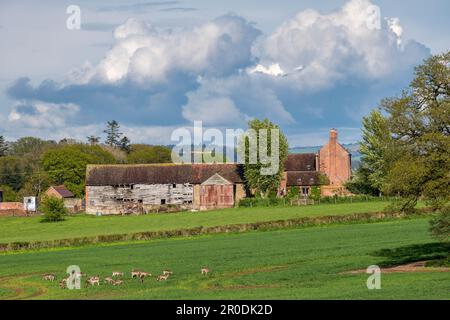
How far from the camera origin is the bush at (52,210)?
104 meters

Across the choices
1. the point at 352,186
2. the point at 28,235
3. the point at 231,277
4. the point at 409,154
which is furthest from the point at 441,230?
the point at 352,186

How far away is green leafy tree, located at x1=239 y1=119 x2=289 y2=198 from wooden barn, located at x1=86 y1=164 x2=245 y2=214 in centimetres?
312

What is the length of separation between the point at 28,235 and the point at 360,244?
4038 cm

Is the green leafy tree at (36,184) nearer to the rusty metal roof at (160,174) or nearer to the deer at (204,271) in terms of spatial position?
the rusty metal roof at (160,174)

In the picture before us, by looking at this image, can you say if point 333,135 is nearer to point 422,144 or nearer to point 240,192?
point 240,192

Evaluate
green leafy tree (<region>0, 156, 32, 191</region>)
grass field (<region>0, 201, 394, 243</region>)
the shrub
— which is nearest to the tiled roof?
the shrub

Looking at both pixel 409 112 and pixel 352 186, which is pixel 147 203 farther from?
pixel 409 112

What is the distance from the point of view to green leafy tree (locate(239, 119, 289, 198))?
11838cm

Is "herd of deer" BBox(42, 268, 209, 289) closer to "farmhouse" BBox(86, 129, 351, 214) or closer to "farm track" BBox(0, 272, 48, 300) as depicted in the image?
"farm track" BBox(0, 272, 48, 300)

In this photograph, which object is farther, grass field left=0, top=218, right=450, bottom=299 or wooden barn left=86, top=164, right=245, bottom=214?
wooden barn left=86, top=164, right=245, bottom=214

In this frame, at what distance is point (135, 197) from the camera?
122000 millimetres

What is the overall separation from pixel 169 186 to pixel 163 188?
0.91 metres

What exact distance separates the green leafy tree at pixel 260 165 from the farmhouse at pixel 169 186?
3.17 m

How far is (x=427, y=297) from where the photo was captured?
102 ft
